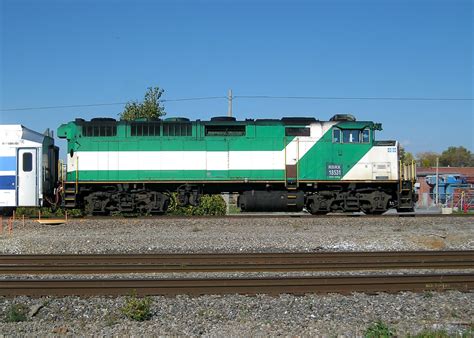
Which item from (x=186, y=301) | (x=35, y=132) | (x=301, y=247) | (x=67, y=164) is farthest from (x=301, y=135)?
(x=186, y=301)

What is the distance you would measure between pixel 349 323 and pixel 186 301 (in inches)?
102

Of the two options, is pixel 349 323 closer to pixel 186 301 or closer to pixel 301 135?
pixel 186 301

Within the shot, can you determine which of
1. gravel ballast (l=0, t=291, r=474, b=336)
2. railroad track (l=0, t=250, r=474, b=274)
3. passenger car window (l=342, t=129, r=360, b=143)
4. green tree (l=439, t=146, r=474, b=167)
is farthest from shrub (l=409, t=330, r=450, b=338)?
green tree (l=439, t=146, r=474, b=167)

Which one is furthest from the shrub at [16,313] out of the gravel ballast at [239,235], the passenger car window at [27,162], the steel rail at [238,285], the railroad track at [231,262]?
the passenger car window at [27,162]

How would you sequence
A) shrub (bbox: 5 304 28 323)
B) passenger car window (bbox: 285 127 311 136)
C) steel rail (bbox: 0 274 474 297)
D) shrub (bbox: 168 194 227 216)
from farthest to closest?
shrub (bbox: 168 194 227 216) < passenger car window (bbox: 285 127 311 136) < steel rail (bbox: 0 274 474 297) < shrub (bbox: 5 304 28 323)

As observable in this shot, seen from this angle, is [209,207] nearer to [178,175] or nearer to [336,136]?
[178,175]

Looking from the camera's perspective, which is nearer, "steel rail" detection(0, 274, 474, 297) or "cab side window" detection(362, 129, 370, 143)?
"steel rail" detection(0, 274, 474, 297)

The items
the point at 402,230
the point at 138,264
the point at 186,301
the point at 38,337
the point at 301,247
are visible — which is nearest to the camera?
the point at 38,337

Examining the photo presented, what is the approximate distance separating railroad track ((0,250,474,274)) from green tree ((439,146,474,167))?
380ft

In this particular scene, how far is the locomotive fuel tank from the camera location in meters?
19.4

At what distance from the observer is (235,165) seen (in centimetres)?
1964

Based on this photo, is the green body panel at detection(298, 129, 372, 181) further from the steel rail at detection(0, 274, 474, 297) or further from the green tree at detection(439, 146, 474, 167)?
the green tree at detection(439, 146, 474, 167)

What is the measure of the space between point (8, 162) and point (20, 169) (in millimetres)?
514

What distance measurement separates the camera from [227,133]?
776 inches
